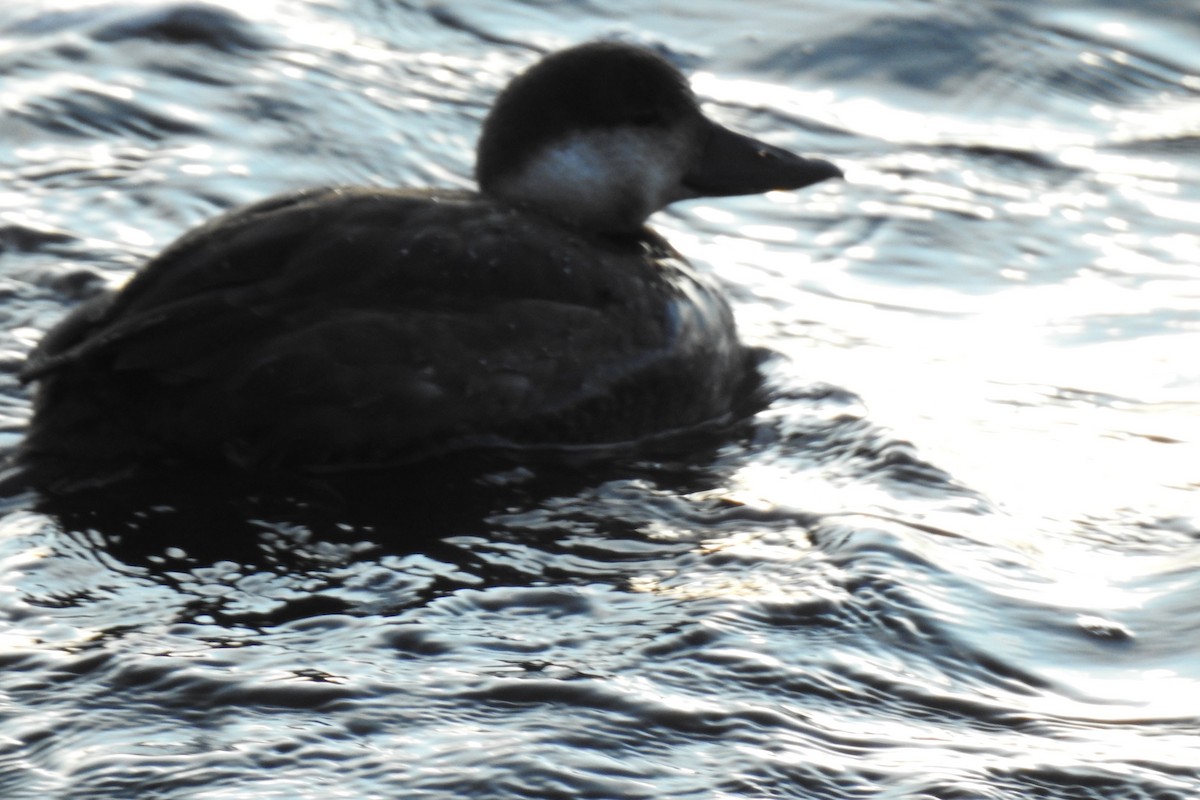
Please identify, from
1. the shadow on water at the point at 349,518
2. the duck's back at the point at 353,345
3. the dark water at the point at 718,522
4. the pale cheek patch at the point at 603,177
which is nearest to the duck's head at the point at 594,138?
the pale cheek patch at the point at 603,177

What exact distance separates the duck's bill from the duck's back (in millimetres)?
860

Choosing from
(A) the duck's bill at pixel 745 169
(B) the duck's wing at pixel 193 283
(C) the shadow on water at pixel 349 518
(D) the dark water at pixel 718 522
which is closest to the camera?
(D) the dark water at pixel 718 522

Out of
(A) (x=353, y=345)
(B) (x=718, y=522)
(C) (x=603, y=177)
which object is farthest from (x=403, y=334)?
(C) (x=603, y=177)

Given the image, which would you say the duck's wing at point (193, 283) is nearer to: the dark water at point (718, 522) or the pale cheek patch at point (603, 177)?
the dark water at point (718, 522)

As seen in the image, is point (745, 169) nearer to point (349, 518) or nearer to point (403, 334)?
point (403, 334)

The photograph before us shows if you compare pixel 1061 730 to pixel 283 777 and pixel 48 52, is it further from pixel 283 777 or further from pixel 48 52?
pixel 48 52

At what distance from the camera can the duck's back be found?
4.85 meters

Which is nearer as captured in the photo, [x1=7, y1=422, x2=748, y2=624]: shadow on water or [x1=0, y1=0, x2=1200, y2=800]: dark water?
[x1=0, y1=0, x2=1200, y2=800]: dark water

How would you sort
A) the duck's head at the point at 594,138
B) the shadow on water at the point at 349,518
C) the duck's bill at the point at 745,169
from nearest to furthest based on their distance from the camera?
the shadow on water at the point at 349,518 → the duck's head at the point at 594,138 → the duck's bill at the point at 745,169

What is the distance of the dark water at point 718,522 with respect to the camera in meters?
→ 3.55

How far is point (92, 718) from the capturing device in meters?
3.55

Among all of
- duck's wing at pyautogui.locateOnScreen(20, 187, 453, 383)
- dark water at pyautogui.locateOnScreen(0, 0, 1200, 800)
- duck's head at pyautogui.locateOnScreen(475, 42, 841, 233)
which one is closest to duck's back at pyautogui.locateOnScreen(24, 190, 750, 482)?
duck's wing at pyautogui.locateOnScreen(20, 187, 453, 383)

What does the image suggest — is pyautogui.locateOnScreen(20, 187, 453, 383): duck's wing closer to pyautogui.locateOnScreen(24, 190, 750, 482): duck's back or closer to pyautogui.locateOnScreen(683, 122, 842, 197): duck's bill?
pyautogui.locateOnScreen(24, 190, 750, 482): duck's back

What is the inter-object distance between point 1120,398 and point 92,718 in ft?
10.9
